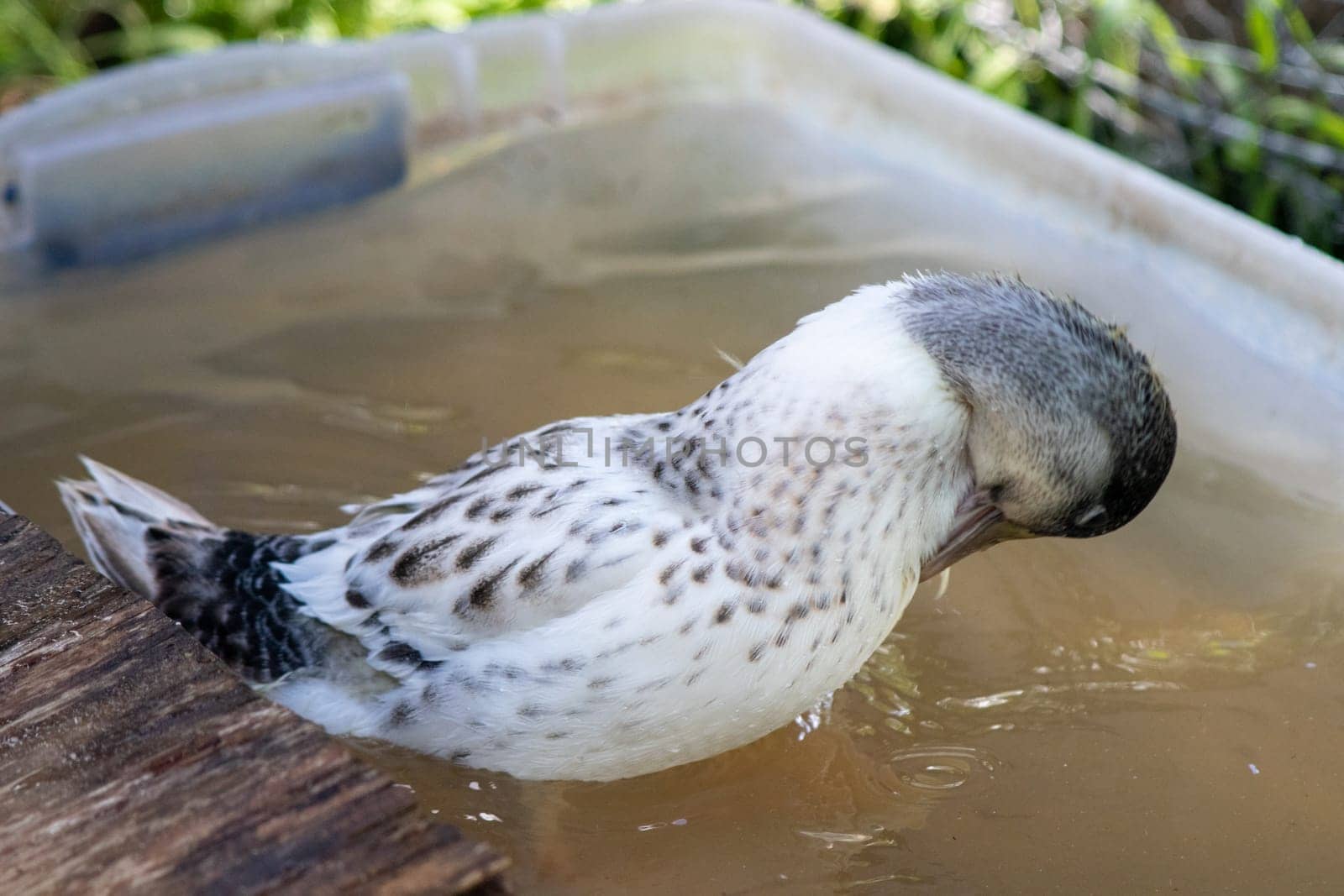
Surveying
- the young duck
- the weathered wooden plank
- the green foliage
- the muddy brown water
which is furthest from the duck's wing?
the green foliage

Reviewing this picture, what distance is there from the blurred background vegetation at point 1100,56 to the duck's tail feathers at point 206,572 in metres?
3.37

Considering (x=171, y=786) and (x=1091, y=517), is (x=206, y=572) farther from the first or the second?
(x=1091, y=517)

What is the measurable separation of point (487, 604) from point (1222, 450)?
238cm

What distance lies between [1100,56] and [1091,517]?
3.76m

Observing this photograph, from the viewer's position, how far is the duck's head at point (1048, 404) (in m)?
2.39

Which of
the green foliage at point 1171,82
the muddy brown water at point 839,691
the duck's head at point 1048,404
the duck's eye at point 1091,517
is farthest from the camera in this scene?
the green foliage at point 1171,82

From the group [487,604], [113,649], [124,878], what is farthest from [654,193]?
[124,878]

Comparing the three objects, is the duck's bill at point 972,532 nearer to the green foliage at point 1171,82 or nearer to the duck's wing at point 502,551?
the duck's wing at point 502,551

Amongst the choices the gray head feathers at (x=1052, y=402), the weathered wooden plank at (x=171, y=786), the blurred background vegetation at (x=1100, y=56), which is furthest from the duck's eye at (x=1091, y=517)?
the blurred background vegetation at (x=1100, y=56)

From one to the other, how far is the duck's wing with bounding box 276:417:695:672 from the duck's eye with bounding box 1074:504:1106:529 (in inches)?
28.5

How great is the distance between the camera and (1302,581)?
3.50 metres

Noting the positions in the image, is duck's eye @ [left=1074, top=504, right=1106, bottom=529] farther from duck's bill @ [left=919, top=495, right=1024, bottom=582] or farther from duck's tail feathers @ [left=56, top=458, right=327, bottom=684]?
duck's tail feathers @ [left=56, top=458, right=327, bottom=684]

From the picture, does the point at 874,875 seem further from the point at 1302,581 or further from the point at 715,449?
the point at 1302,581

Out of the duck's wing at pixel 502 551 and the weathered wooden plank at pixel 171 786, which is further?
the duck's wing at pixel 502 551
